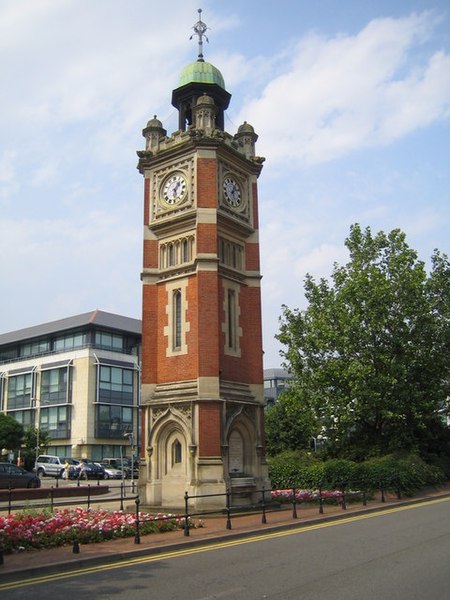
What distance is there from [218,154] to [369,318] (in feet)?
36.4

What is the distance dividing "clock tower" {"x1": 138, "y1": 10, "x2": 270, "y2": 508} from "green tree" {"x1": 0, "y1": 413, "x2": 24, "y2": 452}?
3606 cm

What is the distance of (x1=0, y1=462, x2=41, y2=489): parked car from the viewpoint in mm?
32781

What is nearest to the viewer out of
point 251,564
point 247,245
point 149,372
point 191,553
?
point 251,564

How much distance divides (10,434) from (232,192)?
3911 cm

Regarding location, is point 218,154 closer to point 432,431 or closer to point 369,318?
point 369,318

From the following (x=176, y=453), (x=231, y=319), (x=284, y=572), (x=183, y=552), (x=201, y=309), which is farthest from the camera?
(x=231, y=319)

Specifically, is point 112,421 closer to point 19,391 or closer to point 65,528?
point 19,391

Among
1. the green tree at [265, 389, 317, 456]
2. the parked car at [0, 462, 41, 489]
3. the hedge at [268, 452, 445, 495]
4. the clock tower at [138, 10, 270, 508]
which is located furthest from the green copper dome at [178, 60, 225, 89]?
the green tree at [265, 389, 317, 456]

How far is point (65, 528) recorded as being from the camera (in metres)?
14.5

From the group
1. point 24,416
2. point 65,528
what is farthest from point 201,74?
point 24,416

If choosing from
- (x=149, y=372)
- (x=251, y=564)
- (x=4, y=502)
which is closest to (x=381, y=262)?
(x=149, y=372)

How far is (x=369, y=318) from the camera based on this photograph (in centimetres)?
2988

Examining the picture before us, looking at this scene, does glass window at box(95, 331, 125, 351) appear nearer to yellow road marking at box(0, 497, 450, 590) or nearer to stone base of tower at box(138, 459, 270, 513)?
stone base of tower at box(138, 459, 270, 513)

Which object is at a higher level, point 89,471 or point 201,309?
point 201,309
